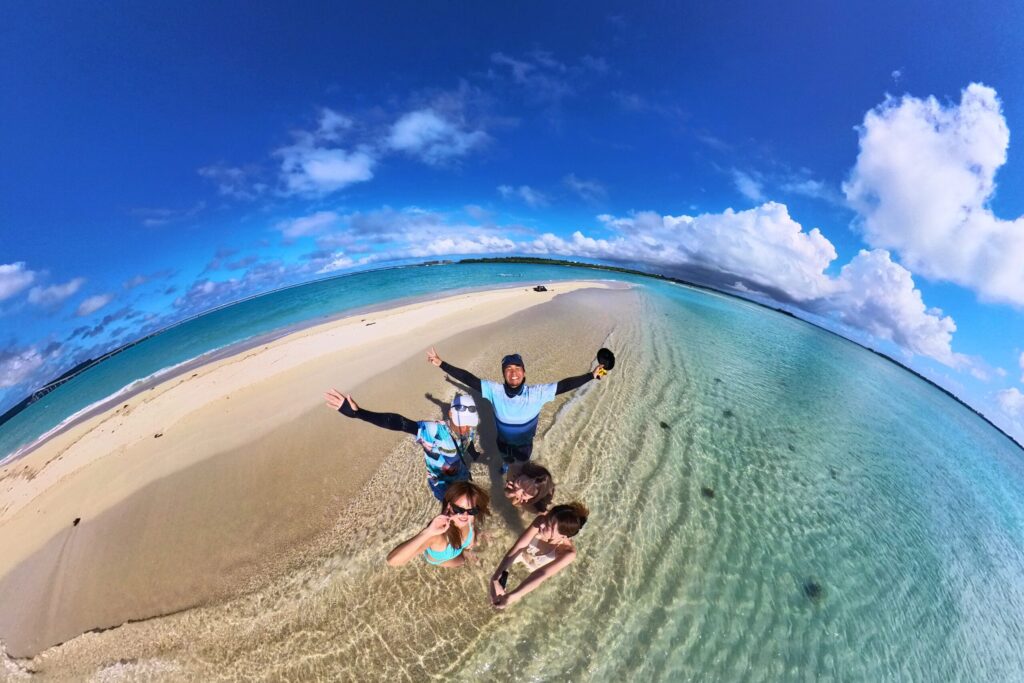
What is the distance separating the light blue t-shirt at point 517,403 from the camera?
175 inches

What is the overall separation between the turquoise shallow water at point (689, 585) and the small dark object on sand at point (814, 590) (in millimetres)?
39

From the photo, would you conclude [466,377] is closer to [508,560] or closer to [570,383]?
[570,383]

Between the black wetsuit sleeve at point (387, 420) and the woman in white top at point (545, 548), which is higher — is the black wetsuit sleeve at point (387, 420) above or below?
above

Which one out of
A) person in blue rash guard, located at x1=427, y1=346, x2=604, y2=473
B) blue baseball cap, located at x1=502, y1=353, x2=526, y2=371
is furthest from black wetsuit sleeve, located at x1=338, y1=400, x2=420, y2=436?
blue baseball cap, located at x1=502, y1=353, x2=526, y2=371

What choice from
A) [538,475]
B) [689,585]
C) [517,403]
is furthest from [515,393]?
[689,585]

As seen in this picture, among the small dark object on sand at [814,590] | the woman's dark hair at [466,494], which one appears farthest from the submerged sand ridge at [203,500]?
the small dark object on sand at [814,590]

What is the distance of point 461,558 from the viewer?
13.1ft

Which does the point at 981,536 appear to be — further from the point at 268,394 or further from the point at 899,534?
the point at 268,394

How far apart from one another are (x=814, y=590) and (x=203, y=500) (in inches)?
427

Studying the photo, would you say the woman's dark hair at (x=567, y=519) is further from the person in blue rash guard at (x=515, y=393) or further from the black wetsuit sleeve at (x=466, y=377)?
the black wetsuit sleeve at (x=466, y=377)

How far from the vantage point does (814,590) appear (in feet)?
16.9

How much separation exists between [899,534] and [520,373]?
31.5 ft

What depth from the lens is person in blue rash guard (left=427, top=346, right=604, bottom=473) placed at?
4.26 metres

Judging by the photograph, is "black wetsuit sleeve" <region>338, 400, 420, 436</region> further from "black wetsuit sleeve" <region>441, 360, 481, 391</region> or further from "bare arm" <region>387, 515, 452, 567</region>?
"bare arm" <region>387, 515, 452, 567</region>
